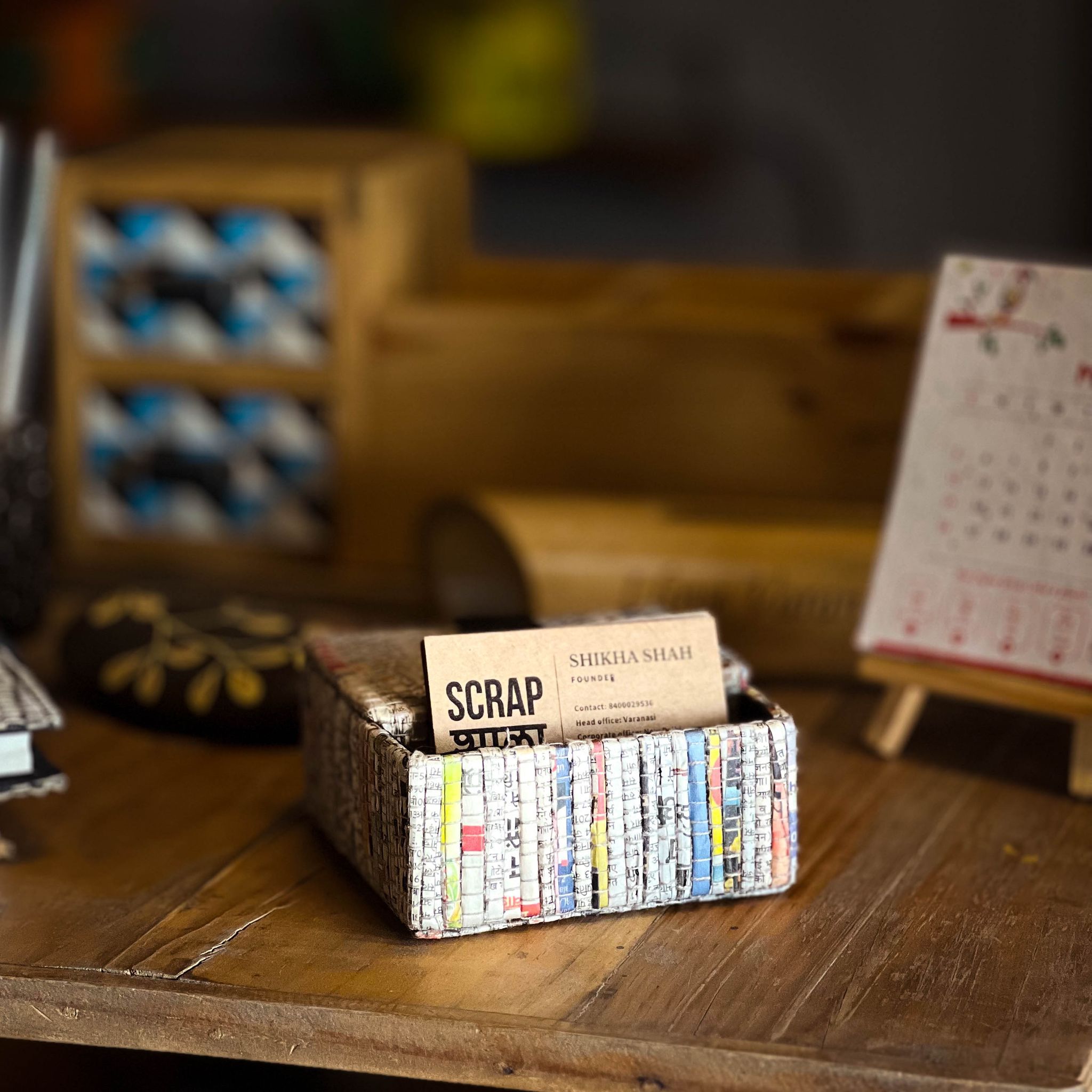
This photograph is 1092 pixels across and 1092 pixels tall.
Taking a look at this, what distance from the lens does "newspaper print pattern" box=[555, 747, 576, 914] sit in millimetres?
881

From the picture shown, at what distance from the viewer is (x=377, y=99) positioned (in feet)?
11.4

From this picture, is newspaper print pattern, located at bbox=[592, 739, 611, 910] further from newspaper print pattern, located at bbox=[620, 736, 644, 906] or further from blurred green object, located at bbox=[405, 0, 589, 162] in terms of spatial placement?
blurred green object, located at bbox=[405, 0, 589, 162]

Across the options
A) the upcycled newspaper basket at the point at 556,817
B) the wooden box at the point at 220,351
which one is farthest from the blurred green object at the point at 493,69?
the upcycled newspaper basket at the point at 556,817

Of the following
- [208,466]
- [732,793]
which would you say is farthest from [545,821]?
[208,466]

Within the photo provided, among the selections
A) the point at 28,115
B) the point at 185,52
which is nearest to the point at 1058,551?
the point at 28,115

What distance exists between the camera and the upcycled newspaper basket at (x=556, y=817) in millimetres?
868

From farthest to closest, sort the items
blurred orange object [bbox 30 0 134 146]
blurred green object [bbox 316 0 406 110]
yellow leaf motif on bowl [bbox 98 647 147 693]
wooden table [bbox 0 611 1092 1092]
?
blurred green object [bbox 316 0 406 110] < blurred orange object [bbox 30 0 134 146] < yellow leaf motif on bowl [bbox 98 647 147 693] < wooden table [bbox 0 611 1092 1092]

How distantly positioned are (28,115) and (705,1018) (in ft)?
8.67

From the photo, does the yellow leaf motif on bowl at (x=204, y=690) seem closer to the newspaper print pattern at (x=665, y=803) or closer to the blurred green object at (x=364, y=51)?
the newspaper print pattern at (x=665, y=803)

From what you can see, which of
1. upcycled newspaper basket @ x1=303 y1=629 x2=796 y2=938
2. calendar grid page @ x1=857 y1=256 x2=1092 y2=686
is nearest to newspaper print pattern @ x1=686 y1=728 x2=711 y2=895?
upcycled newspaper basket @ x1=303 y1=629 x2=796 y2=938

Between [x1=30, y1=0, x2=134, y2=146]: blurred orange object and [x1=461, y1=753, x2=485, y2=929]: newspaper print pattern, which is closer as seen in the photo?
[x1=461, y1=753, x2=485, y2=929]: newspaper print pattern

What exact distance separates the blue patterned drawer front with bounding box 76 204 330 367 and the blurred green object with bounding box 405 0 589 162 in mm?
1819

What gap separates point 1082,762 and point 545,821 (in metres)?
0.43

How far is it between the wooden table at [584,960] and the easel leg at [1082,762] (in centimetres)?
2
